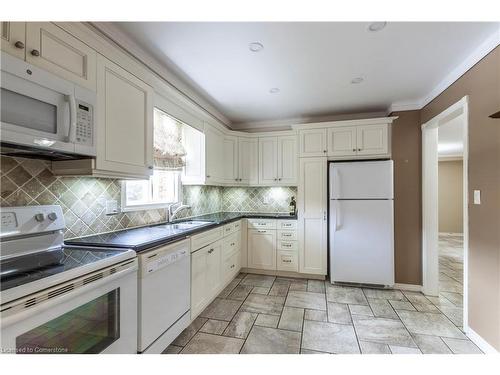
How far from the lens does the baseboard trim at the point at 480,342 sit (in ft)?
6.41

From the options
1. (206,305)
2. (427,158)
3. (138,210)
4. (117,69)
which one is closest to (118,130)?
(117,69)

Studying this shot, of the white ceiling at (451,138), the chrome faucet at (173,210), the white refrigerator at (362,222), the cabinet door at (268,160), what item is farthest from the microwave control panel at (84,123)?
the white ceiling at (451,138)

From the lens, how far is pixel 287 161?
3994 mm

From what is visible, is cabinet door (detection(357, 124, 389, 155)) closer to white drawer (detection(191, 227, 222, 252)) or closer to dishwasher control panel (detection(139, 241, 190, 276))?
white drawer (detection(191, 227, 222, 252))

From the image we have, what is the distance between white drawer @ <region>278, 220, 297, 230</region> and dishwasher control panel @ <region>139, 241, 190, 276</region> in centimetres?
188

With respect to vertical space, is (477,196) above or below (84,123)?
below

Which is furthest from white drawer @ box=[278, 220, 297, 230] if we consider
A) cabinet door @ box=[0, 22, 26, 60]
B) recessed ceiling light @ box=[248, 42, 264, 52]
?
cabinet door @ box=[0, 22, 26, 60]

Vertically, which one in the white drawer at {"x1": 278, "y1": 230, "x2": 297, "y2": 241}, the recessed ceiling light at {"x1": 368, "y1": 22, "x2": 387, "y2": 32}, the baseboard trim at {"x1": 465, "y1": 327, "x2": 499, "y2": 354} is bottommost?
the baseboard trim at {"x1": 465, "y1": 327, "x2": 499, "y2": 354}

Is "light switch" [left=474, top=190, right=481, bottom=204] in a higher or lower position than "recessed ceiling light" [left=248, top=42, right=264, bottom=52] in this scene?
lower

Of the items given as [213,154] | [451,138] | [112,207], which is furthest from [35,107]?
[451,138]

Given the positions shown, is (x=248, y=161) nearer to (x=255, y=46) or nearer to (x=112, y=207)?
(x=255, y=46)

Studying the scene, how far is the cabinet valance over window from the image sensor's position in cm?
268

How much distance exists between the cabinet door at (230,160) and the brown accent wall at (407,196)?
2.38 meters

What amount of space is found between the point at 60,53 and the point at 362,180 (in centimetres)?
342
